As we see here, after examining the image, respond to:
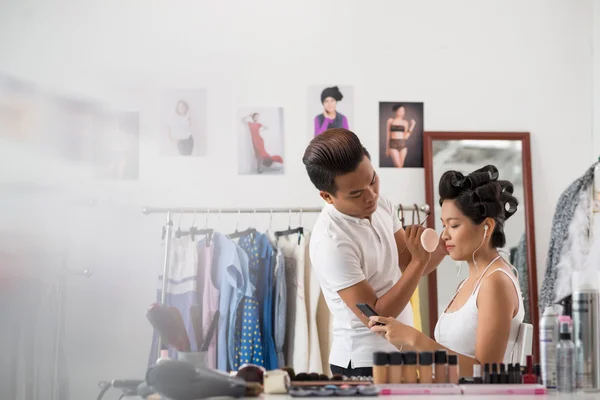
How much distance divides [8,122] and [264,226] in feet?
4.59

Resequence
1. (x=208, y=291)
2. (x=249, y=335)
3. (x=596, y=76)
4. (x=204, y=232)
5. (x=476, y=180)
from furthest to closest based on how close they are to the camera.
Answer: (x=596, y=76)
(x=204, y=232)
(x=208, y=291)
(x=249, y=335)
(x=476, y=180)

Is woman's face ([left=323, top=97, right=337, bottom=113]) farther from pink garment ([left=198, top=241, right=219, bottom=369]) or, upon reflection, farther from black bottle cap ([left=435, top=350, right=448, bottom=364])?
black bottle cap ([left=435, top=350, right=448, bottom=364])

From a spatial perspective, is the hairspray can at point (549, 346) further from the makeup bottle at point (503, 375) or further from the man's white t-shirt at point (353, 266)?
the man's white t-shirt at point (353, 266)

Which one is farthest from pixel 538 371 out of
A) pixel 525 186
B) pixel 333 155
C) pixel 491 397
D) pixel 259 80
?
pixel 259 80

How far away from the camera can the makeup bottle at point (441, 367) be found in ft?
6.36

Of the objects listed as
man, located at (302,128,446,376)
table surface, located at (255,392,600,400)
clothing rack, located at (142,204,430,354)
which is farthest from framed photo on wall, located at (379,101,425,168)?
table surface, located at (255,392,600,400)

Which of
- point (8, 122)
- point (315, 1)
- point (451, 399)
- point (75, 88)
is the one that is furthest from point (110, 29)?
point (451, 399)

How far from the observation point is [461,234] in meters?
2.43

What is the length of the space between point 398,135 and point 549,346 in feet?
7.57

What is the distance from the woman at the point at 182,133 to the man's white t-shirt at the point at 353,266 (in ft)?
5.54

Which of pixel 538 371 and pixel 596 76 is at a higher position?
pixel 596 76

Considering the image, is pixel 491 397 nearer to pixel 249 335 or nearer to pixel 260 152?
pixel 249 335

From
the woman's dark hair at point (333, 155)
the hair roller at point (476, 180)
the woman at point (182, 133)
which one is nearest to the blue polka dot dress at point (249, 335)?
the woman at point (182, 133)

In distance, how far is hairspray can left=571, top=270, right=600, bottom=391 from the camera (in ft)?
6.34
